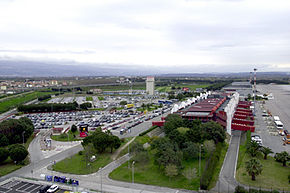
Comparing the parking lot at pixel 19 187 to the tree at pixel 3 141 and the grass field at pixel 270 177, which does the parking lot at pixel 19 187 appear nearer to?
the tree at pixel 3 141

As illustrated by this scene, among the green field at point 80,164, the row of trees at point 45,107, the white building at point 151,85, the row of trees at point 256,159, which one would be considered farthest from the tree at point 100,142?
the white building at point 151,85

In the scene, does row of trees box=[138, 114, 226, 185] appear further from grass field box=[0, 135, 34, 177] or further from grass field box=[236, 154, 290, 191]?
grass field box=[0, 135, 34, 177]

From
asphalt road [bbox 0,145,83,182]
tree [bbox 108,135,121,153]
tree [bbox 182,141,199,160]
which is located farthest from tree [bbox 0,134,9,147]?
tree [bbox 182,141,199,160]

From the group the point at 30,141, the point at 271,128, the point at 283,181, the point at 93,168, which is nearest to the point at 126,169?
the point at 93,168

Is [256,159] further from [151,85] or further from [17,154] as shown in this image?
[151,85]

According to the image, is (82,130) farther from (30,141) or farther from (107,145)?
(107,145)

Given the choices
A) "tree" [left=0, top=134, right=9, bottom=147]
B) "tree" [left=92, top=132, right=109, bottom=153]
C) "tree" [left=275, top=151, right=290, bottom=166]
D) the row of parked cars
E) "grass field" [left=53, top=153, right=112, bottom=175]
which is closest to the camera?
"grass field" [left=53, top=153, right=112, bottom=175]
